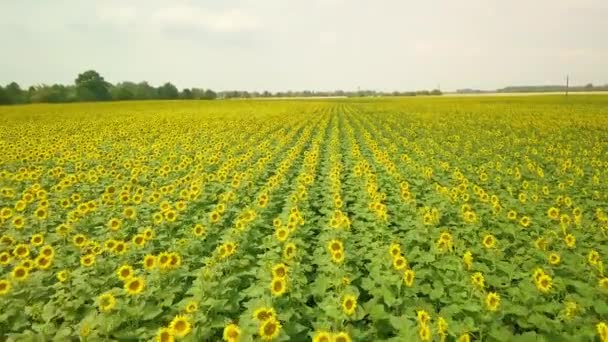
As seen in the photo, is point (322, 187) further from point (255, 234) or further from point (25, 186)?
point (25, 186)

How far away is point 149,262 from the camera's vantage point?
464 cm

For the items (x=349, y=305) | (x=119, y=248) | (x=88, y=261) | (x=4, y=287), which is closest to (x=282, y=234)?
(x=349, y=305)

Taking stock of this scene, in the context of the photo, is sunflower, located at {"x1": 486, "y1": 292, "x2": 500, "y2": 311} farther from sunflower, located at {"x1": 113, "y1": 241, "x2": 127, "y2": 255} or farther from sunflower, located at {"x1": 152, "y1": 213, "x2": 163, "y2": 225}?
sunflower, located at {"x1": 152, "y1": 213, "x2": 163, "y2": 225}

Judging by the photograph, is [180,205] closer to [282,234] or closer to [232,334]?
[282,234]

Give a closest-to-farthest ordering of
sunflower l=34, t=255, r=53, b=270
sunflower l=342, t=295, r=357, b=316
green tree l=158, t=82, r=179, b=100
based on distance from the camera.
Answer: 1. sunflower l=342, t=295, r=357, b=316
2. sunflower l=34, t=255, r=53, b=270
3. green tree l=158, t=82, r=179, b=100

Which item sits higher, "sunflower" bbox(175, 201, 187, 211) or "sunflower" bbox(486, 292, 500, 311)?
"sunflower" bbox(175, 201, 187, 211)

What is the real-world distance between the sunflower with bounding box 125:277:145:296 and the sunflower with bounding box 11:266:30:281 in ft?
4.54

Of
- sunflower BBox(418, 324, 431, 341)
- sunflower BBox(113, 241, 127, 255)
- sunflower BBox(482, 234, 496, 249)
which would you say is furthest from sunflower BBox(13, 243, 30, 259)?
sunflower BBox(482, 234, 496, 249)

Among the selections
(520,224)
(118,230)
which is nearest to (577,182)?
(520,224)

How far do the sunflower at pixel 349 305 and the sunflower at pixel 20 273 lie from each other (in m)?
3.63

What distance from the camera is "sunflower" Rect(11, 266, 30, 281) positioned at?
14.5 feet

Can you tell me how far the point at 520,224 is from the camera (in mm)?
6762

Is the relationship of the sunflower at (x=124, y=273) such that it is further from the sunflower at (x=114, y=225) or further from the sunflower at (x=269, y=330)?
the sunflower at (x=114, y=225)

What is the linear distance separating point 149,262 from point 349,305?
8.13ft
